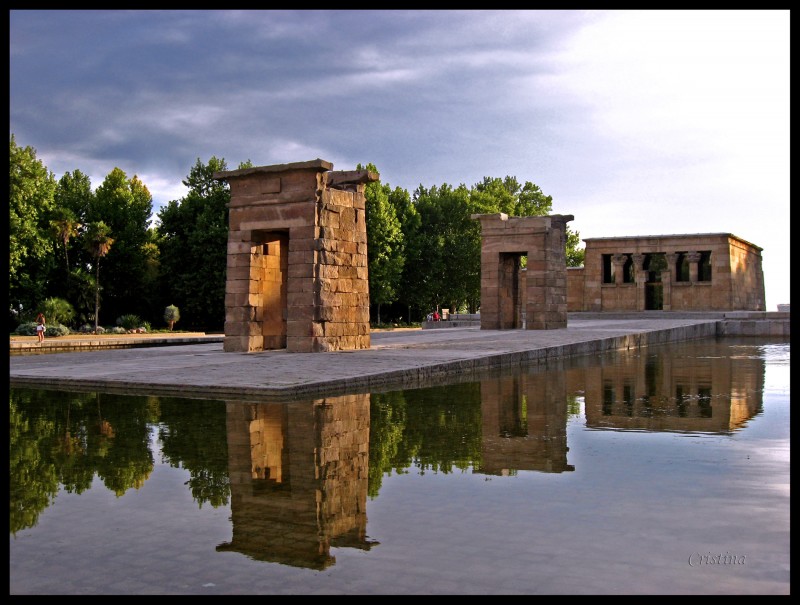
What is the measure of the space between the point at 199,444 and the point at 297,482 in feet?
6.39

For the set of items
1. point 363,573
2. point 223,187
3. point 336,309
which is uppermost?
point 223,187

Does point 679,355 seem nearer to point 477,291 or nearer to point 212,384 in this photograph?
point 212,384

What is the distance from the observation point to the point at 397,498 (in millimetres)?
5570

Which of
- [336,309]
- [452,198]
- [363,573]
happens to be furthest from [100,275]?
[363,573]

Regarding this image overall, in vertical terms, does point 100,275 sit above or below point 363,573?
above

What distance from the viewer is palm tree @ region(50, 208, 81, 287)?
48.5 meters

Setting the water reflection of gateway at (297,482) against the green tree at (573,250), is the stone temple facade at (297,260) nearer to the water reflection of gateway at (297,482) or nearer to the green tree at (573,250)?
the water reflection of gateway at (297,482)

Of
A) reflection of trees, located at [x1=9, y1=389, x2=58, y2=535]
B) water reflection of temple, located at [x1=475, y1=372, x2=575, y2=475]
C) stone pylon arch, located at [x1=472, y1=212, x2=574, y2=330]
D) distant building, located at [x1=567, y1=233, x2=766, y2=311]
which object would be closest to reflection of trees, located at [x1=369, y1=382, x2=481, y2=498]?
water reflection of temple, located at [x1=475, y1=372, x2=575, y2=475]

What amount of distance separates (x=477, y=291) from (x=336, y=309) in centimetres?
4530

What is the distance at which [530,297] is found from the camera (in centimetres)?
3167

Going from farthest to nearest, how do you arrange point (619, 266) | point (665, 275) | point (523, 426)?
1. point (619, 266)
2. point (665, 275)
3. point (523, 426)

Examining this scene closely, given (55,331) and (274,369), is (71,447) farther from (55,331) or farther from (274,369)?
(55,331)

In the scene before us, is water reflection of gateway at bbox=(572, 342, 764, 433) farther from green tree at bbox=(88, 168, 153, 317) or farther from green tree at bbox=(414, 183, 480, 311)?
green tree at bbox=(414, 183, 480, 311)

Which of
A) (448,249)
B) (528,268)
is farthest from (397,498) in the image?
(448,249)
